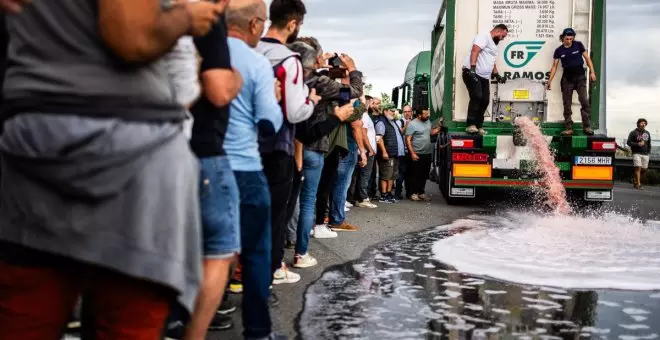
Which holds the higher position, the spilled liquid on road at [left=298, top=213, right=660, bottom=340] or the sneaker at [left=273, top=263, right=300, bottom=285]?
the sneaker at [left=273, top=263, right=300, bottom=285]

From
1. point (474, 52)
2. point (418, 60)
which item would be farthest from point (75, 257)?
point (418, 60)

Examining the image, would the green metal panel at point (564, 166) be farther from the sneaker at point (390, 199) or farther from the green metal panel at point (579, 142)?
the sneaker at point (390, 199)

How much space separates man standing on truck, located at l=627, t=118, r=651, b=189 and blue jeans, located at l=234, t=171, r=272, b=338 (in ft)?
68.1

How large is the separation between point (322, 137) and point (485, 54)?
302 inches

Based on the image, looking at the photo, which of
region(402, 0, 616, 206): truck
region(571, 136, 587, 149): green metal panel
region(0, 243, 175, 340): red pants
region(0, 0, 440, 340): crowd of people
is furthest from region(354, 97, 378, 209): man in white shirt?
region(0, 243, 175, 340): red pants

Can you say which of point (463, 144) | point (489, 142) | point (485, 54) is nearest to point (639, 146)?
point (489, 142)

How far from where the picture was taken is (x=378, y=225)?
10.7 m

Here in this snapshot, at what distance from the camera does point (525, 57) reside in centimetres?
1351

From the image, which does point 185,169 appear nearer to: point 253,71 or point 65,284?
point 65,284

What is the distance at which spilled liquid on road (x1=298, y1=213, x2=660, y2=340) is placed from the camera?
15.7 ft

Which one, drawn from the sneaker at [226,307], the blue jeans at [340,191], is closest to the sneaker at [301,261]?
the sneaker at [226,307]

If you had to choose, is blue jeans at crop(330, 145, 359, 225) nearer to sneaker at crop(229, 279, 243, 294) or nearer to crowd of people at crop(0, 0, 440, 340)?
sneaker at crop(229, 279, 243, 294)

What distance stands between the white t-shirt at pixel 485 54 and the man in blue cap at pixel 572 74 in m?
1.04

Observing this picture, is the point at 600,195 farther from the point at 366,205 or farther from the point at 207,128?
the point at 207,128
